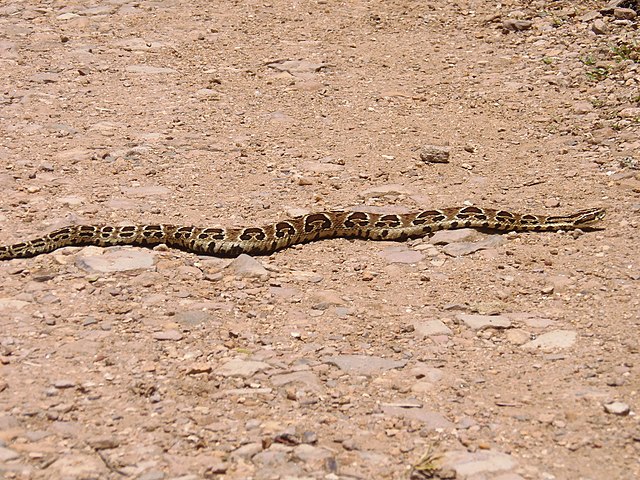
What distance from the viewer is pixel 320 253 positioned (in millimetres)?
10016

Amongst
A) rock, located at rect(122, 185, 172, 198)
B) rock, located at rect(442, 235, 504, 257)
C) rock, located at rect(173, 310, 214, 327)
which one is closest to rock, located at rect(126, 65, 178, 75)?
rock, located at rect(122, 185, 172, 198)

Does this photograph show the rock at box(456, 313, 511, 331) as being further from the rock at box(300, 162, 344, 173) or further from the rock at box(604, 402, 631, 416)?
the rock at box(300, 162, 344, 173)

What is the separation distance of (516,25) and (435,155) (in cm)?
468

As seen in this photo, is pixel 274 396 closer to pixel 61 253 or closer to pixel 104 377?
pixel 104 377

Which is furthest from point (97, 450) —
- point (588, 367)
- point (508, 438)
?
point (588, 367)

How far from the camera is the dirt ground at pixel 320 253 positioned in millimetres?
6371

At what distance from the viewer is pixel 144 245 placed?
9734mm

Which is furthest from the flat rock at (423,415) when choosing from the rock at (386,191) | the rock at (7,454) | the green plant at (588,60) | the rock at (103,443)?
the green plant at (588,60)

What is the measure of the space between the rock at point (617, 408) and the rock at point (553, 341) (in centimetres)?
101

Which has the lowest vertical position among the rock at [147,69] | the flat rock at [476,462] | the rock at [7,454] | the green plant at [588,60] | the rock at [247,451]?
the rock at [147,69]

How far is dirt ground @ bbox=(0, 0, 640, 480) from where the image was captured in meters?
6.37

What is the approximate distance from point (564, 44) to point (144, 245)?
8059 millimetres

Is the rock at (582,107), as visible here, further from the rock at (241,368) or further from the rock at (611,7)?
the rock at (241,368)

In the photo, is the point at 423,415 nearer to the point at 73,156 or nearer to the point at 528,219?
the point at 528,219
